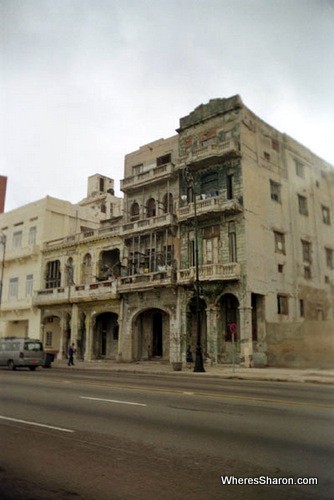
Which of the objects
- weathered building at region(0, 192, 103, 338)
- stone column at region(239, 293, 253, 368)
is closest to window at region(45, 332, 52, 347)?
weathered building at region(0, 192, 103, 338)

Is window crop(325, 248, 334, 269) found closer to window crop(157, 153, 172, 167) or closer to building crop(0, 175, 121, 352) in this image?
window crop(157, 153, 172, 167)

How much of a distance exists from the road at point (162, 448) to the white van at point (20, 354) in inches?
610

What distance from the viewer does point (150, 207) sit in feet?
116

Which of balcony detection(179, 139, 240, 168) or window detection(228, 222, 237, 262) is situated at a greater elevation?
balcony detection(179, 139, 240, 168)

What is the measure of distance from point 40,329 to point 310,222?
83.3 ft

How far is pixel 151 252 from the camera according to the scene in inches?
1325

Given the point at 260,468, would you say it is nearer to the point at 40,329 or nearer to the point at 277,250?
the point at 277,250

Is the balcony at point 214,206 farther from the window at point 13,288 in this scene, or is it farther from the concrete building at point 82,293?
the window at point 13,288

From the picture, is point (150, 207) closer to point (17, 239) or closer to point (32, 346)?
point (32, 346)

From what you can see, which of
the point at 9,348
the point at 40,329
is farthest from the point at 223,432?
the point at 40,329

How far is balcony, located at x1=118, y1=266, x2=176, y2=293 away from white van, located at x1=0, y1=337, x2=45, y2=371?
28.2ft

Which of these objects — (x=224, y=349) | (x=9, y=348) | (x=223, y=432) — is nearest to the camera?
(x=223, y=432)

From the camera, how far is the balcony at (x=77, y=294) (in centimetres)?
3450

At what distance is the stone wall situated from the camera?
82.5ft
